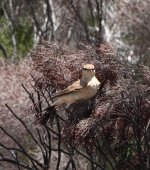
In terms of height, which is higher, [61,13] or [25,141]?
[61,13]

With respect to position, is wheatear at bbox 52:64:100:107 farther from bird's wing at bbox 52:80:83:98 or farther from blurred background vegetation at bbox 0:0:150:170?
blurred background vegetation at bbox 0:0:150:170

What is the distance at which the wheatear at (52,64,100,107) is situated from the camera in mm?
8055

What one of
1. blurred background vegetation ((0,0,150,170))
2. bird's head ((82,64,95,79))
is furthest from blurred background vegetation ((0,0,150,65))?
bird's head ((82,64,95,79))

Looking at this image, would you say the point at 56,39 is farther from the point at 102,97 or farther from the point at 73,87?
the point at 102,97

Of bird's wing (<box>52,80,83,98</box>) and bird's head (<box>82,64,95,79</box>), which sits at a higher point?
bird's head (<box>82,64,95,79</box>)

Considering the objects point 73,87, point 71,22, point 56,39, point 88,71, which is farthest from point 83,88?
point 56,39

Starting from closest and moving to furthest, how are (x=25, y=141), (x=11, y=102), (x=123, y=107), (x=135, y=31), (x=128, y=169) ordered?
(x=123, y=107) → (x=128, y=169) → (x=11, y=102) → (x=25, y=141) → (x=135, y=31)

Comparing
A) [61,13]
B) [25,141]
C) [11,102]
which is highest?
[61,13]

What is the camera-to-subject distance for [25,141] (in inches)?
656

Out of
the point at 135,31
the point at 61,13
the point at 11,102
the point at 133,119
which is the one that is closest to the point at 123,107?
the point at 133,119

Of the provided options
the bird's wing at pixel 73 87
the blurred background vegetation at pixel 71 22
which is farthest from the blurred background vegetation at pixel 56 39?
the bird's wing at pixel 73 87

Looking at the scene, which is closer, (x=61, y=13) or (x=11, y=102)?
(x=11, y=102)

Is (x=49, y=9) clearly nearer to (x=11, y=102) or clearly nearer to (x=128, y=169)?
(x=11, y=102)

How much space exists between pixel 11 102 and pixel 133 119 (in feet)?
24.7
